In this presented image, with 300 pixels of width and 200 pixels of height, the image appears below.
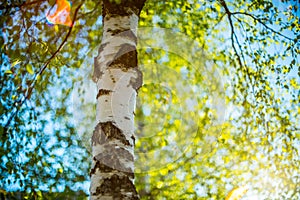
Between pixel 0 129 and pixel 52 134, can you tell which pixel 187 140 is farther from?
Answer: pixel 0 129

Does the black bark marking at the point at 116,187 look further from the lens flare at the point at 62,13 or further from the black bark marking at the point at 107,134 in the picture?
the lens flare at the point at 62,13

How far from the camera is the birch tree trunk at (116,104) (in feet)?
6.20

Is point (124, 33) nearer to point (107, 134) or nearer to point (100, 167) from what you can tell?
point (107, 134)

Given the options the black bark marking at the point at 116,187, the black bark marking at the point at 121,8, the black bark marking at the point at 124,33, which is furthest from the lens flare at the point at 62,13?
the black bark marking at the point at 116,187

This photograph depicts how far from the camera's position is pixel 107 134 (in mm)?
2029

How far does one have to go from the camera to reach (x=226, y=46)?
627cm

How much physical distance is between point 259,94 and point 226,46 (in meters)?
1.37

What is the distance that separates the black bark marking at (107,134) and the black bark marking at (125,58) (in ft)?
1.53

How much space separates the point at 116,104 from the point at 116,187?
0.55 metres

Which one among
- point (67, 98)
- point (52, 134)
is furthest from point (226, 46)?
point (52, 134)

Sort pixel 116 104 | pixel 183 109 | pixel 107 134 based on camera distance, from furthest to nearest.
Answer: pixel 183 109
pixel 116 104
pixel 107 134

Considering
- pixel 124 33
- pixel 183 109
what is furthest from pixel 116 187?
pixel 183 109

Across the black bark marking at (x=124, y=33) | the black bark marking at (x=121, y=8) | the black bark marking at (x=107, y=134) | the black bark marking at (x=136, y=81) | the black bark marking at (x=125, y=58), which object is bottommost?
the black bark marking at (x=107, y=134)

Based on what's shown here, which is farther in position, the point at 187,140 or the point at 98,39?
the point at 187,140
